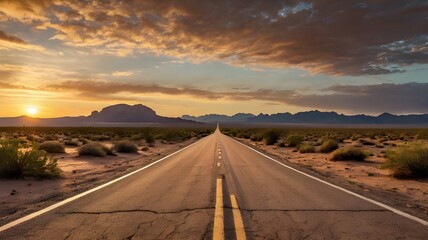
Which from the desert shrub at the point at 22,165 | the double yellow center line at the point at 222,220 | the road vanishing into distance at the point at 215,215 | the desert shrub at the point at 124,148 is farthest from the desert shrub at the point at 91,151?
the double yellow center line at the point at 222,220

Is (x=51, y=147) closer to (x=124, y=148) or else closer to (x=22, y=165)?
(x=124, y=148)

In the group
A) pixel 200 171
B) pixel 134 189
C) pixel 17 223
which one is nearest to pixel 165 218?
pixel 17 223

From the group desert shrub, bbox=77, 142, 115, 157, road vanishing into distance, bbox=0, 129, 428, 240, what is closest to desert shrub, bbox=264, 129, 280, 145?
desert shrub, bbox=77, 142, 115, 157

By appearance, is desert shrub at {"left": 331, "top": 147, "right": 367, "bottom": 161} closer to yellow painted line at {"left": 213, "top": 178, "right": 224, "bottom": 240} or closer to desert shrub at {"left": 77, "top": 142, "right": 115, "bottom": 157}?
yellow painted line at {"left": 213, "top": 178, "right": 224, "bottom": 240}

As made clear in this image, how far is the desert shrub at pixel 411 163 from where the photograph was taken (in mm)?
13688

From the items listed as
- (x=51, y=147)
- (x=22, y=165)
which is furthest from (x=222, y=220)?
(x=51, y=147)

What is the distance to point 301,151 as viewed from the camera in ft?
90.6

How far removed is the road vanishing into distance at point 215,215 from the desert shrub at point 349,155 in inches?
435

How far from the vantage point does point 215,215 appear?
694cm

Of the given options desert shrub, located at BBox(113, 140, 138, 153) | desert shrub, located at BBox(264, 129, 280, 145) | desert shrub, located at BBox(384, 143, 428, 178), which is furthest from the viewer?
desert shrub, located at BBox(264, 129, 280, 145)

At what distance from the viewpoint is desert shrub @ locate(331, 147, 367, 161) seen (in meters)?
20.9

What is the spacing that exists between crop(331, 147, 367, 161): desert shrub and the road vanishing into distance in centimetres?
1104

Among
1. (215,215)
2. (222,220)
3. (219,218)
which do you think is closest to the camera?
(222,220)

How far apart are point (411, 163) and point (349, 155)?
729cm
